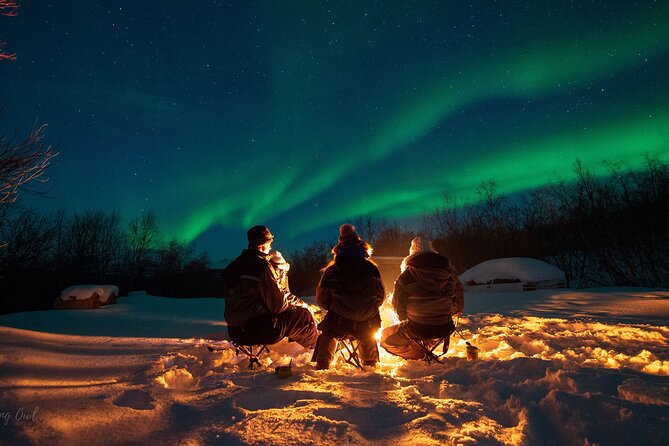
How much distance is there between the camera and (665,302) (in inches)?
308

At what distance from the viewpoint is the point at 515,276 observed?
14.3 meters

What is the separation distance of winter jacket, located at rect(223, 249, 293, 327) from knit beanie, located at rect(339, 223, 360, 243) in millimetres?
990

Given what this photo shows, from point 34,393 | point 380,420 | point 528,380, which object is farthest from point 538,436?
point 34,393

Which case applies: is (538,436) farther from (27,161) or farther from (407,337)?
(27,161)

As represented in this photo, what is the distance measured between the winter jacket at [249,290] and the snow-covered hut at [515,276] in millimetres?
13112

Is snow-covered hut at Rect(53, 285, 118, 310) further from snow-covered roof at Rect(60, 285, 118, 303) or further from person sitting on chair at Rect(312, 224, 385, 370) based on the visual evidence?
person sitting on chair at Rect(312, 224, 385, 370)

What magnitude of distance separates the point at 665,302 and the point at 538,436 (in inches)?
340

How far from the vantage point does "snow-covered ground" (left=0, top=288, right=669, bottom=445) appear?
81.4 inches

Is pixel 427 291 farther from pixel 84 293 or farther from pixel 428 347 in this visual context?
pixel 84 293

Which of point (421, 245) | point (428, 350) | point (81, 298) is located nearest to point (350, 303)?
point (428, 350)

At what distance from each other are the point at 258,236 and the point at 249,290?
768 mm

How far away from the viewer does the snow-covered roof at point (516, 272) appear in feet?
46.3

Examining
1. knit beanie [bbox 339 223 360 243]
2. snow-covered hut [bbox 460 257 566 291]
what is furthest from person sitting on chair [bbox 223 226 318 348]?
snow-covered hut [bbox 460 257 566 291]

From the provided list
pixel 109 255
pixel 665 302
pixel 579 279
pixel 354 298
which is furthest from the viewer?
pixel 109 255
